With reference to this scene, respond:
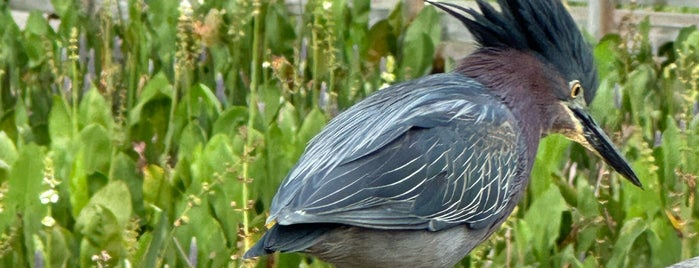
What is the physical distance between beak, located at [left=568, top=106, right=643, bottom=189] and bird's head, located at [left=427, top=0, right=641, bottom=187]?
0.07 ft

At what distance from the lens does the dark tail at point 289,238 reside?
3660 mm

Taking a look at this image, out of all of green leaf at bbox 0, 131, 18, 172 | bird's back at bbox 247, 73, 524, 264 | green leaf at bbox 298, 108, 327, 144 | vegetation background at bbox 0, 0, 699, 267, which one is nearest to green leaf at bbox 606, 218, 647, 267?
vegetation background at bbox 0, 0, 699, 267

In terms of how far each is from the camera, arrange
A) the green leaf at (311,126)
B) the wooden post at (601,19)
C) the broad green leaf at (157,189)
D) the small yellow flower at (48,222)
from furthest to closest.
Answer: the wooden post at (601,19) → the green leaf at (311,126) → the broad green leaf at (157,189) → the small yellow flower at (48,222)

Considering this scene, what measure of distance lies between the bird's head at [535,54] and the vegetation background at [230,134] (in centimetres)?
45

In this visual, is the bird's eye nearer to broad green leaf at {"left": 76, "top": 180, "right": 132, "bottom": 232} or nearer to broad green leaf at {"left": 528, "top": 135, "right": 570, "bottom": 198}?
broad green leaf at {"left": 528, "top": 135, "right": 570, "bottom": 198}

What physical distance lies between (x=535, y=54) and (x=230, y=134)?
1442mm

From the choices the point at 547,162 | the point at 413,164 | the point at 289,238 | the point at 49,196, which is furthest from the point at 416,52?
the point at 289,238

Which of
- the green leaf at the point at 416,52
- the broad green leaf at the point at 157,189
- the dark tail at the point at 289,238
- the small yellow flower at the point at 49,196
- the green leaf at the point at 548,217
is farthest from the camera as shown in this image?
the green leaf at the point at 416,52

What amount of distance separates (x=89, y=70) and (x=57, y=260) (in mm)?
1914

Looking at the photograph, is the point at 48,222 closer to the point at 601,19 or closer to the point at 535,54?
the point at 535,54

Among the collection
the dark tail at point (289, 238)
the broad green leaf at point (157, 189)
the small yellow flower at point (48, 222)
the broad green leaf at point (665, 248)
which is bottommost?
the broad green leaf at point (665, 248)

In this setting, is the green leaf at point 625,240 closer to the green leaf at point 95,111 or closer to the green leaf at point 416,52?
the green leaf at point 416,52

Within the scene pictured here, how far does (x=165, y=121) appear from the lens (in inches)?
218

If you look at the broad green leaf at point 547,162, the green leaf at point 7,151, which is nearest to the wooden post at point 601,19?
the broad green leaf at point 547,162
